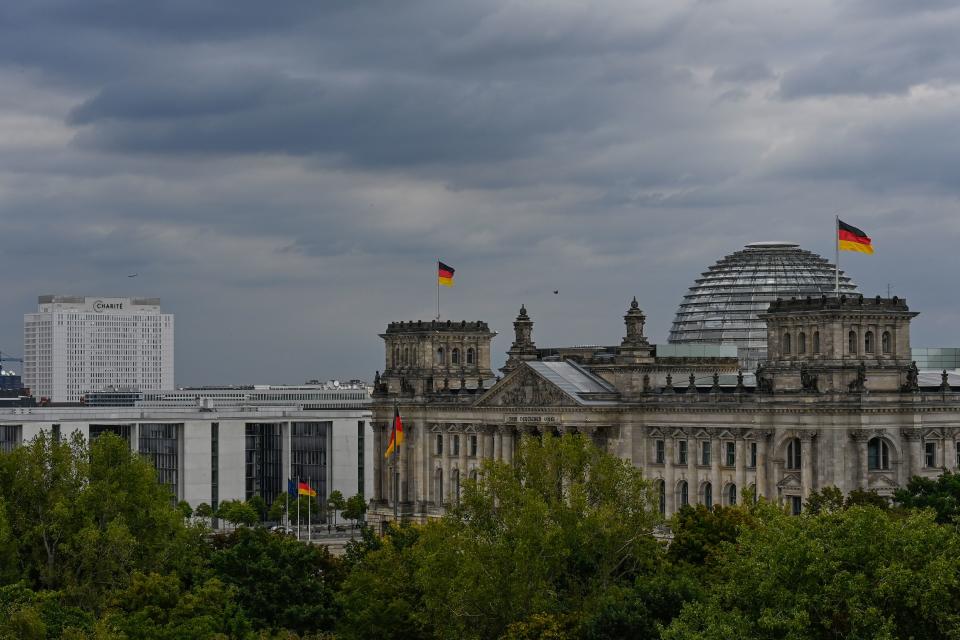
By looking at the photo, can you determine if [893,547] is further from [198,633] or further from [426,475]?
[426,475]

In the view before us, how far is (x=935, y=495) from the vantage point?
126 meters

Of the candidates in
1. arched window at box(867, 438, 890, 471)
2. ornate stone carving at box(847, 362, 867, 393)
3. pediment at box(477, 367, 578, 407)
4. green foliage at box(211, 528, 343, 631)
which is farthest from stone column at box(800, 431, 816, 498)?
green foliage at box(211, 528, 343, 631)

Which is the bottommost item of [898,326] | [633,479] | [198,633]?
[198,633]

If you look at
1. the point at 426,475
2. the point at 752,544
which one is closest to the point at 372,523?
the point at 426,475

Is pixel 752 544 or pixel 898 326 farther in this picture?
pixel 898 326

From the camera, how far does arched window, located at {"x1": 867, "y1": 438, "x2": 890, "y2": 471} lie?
150000mm

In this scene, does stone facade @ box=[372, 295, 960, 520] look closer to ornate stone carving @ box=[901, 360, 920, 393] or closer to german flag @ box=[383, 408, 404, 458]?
ornate stone carving @ box=[901, 360, 920, 393]

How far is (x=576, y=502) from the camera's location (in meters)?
112

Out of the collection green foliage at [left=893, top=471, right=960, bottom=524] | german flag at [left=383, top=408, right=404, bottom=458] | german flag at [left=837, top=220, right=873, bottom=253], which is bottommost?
green foliage at [left=893, top=471, right=960, bottom=524]

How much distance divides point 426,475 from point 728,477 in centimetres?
4417

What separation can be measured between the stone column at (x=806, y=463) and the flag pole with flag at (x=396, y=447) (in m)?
50.8

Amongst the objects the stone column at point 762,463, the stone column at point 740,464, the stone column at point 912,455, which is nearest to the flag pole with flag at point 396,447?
the stone column at point 740,464

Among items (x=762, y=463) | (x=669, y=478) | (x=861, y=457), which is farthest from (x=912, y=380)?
(x=669, y=478)

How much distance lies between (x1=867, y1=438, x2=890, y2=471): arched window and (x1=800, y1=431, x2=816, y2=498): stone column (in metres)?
4.38
